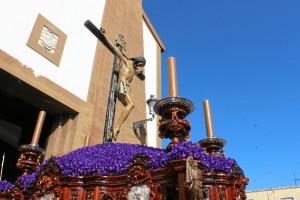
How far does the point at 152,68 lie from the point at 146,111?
472cm

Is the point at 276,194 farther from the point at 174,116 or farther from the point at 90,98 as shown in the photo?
the point at 174,116

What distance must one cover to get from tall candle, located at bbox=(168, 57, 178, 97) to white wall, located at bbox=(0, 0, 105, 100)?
611 cm

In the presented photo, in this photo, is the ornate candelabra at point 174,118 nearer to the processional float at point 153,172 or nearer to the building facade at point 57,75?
the processional float at point 153,172

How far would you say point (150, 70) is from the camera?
1809cm

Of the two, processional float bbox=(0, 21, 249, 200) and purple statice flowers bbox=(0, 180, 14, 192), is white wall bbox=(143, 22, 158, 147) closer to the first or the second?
purple statice flowers bbox=(0, 180, 14, 192)

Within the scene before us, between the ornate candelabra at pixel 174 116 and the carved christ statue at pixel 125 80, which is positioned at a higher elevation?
the carved christ statue at pixel 125 80

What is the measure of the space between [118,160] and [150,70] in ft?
47.4

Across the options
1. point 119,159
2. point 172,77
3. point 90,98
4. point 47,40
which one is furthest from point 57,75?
point 119,159

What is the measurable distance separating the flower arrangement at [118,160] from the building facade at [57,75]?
109 inches

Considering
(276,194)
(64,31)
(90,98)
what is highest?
(64,31)

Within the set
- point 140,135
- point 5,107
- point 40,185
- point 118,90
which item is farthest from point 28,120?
point 40,185

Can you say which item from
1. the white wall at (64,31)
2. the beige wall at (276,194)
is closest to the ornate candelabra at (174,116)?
the white wall at (64,31)

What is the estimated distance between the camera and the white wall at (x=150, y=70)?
1570 centimetres

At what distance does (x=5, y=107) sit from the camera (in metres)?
11.4
